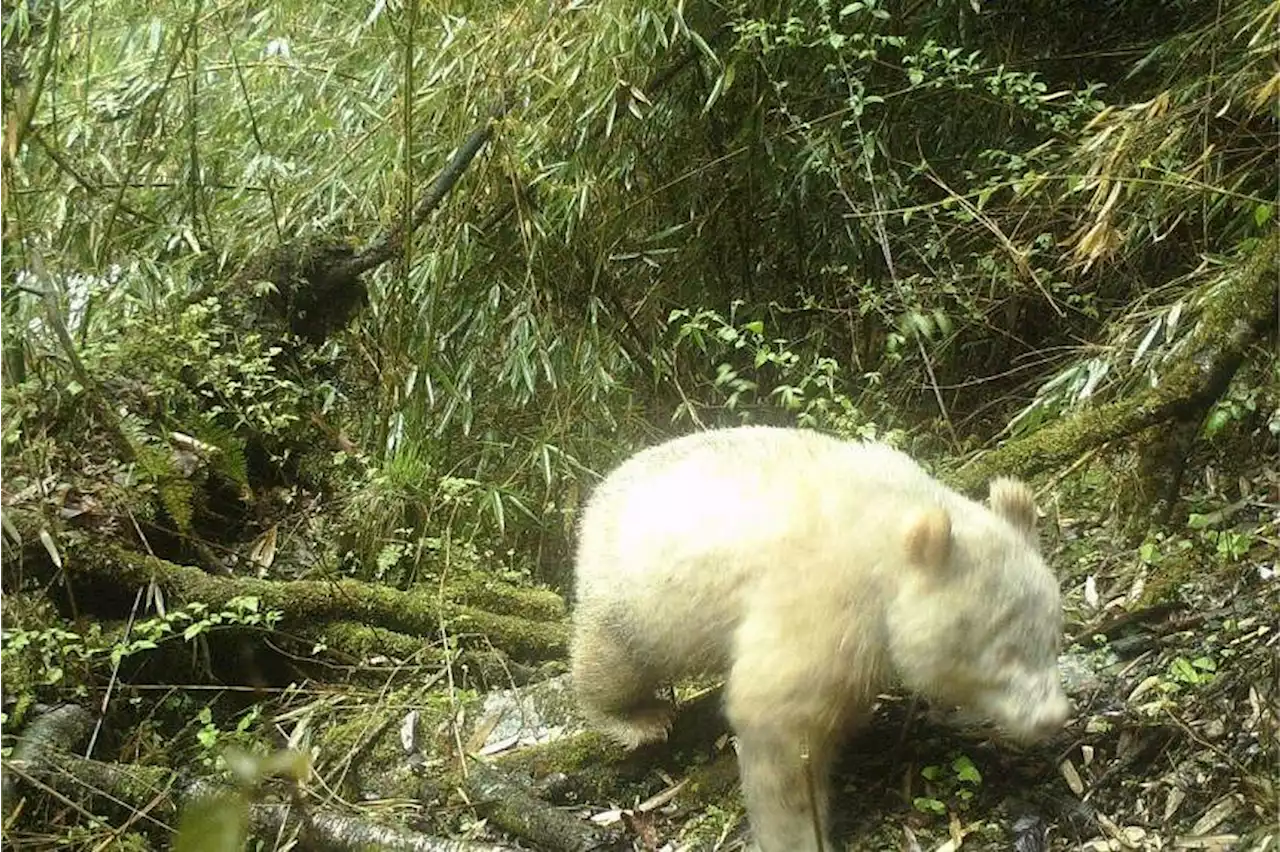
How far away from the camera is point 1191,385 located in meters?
2.83

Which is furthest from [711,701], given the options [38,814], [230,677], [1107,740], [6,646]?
[6,646]

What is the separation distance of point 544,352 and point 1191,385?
7.62 feet

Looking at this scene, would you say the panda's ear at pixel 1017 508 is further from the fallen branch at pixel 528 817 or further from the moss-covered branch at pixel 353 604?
the moss-covered branch at pixel 353 604

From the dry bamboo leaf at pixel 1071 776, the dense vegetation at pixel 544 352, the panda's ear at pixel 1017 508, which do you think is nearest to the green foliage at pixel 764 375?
the dense vegetation at pixel 544 352

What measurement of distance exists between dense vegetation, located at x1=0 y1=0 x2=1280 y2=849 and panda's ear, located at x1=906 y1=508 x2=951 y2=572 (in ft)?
1.65

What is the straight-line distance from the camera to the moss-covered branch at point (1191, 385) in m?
2.71

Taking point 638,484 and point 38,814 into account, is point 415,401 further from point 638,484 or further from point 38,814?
point 38,814

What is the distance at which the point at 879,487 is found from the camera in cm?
264

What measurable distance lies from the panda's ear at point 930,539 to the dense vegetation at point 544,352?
503mm

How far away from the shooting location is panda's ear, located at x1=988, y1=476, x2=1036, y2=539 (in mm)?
2637

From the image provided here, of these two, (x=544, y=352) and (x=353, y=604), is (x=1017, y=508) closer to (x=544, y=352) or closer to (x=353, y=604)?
(x=353, y=604)

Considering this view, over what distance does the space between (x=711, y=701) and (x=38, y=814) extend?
5.37 feet

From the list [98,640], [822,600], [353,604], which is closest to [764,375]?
[353,604]

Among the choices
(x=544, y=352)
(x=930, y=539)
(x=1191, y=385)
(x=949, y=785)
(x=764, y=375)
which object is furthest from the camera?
(x=764, y=375)
